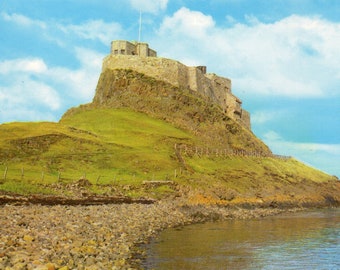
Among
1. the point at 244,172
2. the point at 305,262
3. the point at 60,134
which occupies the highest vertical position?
the point at 60,134

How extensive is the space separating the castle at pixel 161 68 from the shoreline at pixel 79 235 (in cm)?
8187

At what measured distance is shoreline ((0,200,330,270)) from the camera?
18.1 meters

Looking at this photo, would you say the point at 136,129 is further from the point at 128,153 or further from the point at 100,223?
the point at 100,223

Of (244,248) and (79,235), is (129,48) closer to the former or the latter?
(244,248)

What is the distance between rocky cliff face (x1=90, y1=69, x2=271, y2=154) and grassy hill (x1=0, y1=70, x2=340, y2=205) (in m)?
0.29

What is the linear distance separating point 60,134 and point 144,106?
135ft

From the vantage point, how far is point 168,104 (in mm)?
117250

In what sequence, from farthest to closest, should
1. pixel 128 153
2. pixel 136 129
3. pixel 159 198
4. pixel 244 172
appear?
pixel 136 129 < pixel 244 172 < pixel 128 153 < pixel 159 198

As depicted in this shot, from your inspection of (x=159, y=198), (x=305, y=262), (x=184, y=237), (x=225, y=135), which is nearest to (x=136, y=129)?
(x=225, y=135)

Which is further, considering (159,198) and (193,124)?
(193,124)

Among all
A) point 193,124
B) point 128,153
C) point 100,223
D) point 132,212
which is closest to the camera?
point 100,223

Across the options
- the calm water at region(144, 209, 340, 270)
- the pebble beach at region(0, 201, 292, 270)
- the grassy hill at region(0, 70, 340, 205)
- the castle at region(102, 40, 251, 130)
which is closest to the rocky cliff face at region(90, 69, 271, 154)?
the grassy hill at region(0, 70, 340, 205)

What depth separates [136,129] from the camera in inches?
3760

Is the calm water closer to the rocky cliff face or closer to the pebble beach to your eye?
the pebble beach
